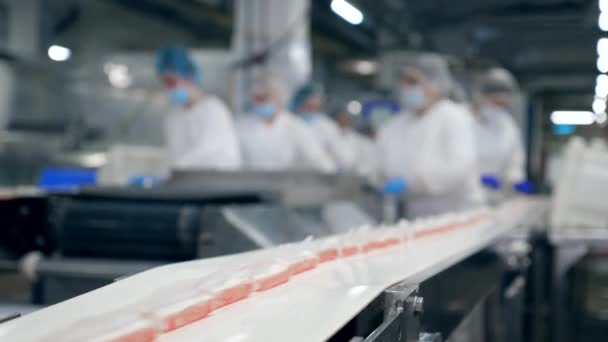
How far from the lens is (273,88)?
3.73 metres

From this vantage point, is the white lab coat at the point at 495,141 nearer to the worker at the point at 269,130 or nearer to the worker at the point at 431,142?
the worker at the point at 269,130

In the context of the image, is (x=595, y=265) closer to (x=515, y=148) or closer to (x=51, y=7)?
(x=515, y=148)

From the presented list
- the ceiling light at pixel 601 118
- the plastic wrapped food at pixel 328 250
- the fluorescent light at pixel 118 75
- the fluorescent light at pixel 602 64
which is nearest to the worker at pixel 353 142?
the fluorescent light at pixel 602 64

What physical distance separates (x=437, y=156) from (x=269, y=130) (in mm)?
1313

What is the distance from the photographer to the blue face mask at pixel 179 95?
322 cm

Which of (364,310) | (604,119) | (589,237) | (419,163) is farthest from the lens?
(604,119)

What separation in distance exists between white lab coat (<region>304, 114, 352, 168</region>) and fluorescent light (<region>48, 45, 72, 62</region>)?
1875 millimetres

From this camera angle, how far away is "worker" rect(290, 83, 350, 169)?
4.35 m

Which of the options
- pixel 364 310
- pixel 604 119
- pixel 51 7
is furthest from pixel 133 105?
pixel 604 119

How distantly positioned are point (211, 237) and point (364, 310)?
0.76 m

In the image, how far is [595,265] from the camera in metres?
2.13

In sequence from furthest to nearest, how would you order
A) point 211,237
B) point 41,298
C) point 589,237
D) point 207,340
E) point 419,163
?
point 419,163 < point 589,237 < point 41,298 < point 211,237 < point 207,340

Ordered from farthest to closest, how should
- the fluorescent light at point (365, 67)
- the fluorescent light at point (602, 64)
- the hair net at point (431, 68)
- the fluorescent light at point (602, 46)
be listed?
the fluorescent light at point (365, 67), the fluorescent light at point (602, 64), the fluorescent light at point (602, 46), the hair net at point (431, 68)

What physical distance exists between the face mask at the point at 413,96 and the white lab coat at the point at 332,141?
222 centimetres
